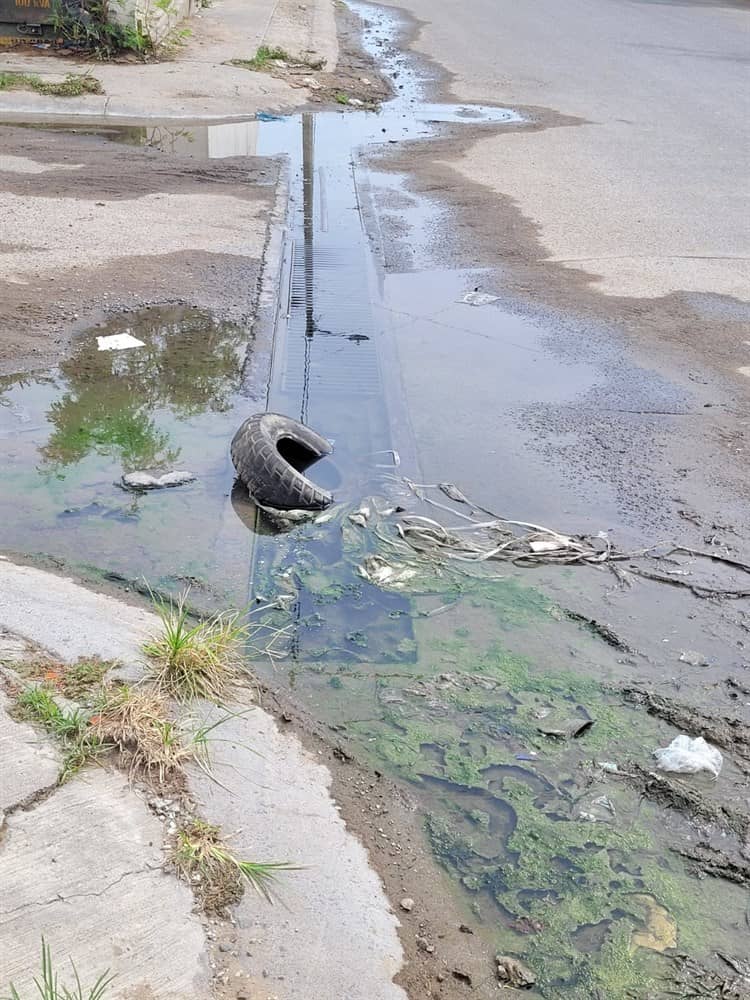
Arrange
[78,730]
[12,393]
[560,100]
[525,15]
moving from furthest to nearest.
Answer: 1. [525,15]
2. [560,100]
3. [12,393]
4. [78,730]

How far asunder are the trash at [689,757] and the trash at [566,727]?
28 centimetres

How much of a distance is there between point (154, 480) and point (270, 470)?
0.65m

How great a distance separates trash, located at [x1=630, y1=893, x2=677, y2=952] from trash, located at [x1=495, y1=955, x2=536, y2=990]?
14.2 inches

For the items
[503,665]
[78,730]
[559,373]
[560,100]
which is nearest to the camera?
[78,730]

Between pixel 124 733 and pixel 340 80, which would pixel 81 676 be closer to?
pixel 124 733

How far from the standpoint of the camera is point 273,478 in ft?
17.3

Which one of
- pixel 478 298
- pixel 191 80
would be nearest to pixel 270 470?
pixel 478 298

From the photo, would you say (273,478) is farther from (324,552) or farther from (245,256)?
(245,256)

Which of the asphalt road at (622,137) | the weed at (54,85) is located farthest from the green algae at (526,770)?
the weed at (54,85)

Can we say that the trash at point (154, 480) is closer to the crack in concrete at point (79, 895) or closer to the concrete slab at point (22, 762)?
the concrete slab at point (22, 762)

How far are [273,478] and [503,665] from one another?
162 centimetres

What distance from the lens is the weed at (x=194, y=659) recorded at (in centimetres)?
381

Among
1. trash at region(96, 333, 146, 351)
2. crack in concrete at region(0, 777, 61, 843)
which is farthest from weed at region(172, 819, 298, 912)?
trash at region(96, 333, 146, 351)

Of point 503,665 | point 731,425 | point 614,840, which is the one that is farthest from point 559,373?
point 614,840
